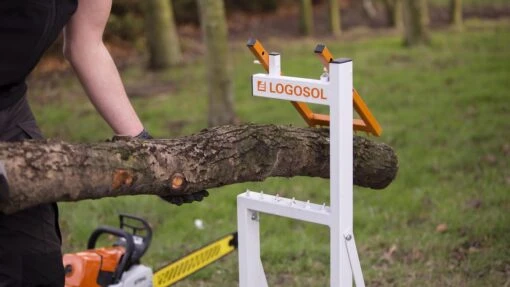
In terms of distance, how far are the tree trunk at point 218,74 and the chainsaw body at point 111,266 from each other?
4113 mm

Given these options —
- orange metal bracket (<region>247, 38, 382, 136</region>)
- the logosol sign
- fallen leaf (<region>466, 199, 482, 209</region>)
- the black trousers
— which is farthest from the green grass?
the black trousers

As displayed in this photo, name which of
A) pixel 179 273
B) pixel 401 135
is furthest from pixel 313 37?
pixel 179 273

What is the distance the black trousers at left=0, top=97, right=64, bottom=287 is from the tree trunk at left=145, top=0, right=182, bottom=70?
8883 millimetres

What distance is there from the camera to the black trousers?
99.2 inches

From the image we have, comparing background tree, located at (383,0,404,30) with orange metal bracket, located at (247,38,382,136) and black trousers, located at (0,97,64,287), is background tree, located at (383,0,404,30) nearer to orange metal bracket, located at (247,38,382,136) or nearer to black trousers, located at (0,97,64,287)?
orange metal bracket, located at (247,38,382,136)

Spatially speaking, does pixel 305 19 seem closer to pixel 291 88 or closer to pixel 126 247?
pixel 126 247

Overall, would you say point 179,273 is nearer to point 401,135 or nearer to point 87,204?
point 87,204

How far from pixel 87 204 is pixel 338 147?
3580 mm

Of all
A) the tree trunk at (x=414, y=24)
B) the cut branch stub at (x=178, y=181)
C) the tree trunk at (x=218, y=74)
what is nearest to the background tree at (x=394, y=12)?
the tree trunk at (x=414, y=24)

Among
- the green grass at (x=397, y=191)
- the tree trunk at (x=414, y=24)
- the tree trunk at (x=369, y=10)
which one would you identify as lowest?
the green grass at (x=397, y=191)

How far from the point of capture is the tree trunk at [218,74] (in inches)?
320

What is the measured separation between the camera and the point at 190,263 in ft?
13.3

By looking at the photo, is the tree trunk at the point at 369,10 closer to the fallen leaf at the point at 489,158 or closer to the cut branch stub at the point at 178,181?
the fallen leaf at the point at 489,158

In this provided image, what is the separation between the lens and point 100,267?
3.84 meters
